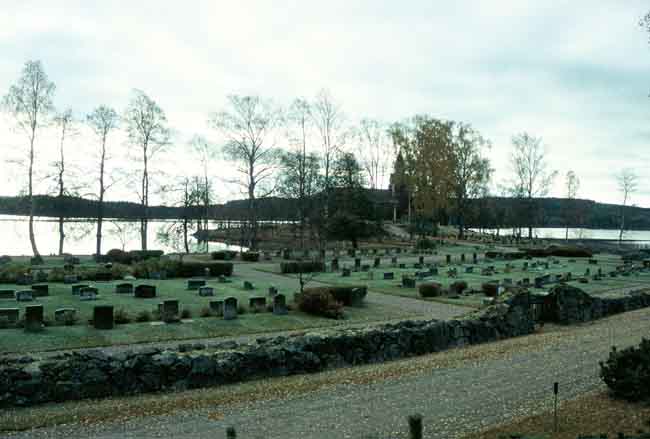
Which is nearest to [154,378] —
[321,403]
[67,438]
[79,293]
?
[67,438]

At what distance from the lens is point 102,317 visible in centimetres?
1714

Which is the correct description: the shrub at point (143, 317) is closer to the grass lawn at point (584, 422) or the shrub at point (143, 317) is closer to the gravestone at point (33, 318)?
the gravestone at point (33, 318)

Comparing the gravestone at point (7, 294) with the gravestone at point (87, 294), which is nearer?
the gravestone at point (7, 294)

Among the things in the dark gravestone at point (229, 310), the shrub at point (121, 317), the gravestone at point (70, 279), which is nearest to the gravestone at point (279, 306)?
the dark gravestone at point (229, 310)

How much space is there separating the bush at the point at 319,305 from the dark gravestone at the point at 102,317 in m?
7.38

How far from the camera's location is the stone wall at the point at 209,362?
10.2 m

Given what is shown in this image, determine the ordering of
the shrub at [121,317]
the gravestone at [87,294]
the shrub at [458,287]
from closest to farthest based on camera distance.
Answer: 1. the shrub at [121,317]
2. the gravestone at [87,294]
3. the shrub at [458,287]

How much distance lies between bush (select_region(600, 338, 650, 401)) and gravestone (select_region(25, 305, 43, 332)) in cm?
1524

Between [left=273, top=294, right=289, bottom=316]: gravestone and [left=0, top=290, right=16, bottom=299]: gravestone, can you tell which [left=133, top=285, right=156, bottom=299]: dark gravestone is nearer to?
[left=0, top=290, right=16, bottom=299]: gravestone

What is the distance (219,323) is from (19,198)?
91.6ft

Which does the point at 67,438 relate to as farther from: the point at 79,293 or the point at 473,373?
the point at 79,293

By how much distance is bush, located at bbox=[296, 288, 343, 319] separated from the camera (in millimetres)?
21312

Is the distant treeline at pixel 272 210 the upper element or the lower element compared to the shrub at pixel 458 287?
upper

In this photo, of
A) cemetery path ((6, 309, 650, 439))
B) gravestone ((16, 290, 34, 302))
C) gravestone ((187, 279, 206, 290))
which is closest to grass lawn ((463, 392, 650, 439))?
→ cemetery path ((6, 309, 650, 439))
